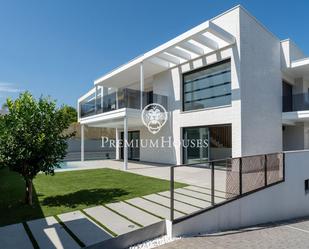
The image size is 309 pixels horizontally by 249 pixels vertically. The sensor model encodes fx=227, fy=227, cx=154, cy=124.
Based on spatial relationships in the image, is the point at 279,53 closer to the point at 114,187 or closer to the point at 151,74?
the point at 151,74

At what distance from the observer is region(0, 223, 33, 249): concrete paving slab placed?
3596 mm

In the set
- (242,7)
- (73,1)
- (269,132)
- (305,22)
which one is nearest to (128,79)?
(73,1)

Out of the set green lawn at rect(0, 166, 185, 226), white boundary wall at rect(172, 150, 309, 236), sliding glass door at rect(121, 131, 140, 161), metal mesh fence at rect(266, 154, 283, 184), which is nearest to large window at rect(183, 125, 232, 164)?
white boundary wall at rect(172, 150, 309, 236)

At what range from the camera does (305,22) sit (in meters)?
13.0

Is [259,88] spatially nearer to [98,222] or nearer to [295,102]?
[295,102]

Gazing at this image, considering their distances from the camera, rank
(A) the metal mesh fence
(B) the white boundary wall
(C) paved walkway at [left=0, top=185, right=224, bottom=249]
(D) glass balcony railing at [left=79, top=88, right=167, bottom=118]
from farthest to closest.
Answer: (D) glass balcony railing at [left=79, top=88, right=167, bottom=118]
(A) the metal mesh fence
(B) the white boundary wall
(C) paved walkway at [left=0, top=185, right=224, bottom=249]

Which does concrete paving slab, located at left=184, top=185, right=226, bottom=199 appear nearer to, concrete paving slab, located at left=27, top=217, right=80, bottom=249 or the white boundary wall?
the white boundary wall

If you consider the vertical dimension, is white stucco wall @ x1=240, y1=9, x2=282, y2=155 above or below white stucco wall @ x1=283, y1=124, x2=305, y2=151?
above

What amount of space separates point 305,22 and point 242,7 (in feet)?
17.0

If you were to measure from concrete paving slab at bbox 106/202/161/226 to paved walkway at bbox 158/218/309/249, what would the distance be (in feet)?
1.94

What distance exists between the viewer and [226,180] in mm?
6055

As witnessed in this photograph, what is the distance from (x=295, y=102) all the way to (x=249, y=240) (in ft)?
36.6

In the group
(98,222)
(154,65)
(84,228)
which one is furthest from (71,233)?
(154,65)

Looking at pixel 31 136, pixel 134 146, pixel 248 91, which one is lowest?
pixel 134 146
